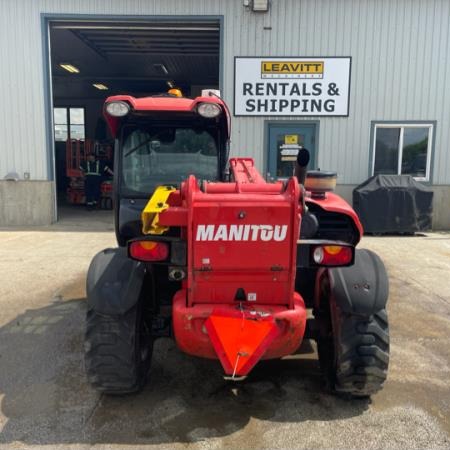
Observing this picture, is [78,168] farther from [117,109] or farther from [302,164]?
[302,164]

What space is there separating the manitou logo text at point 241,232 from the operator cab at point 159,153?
162cm

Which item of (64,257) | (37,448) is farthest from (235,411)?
(64,257)

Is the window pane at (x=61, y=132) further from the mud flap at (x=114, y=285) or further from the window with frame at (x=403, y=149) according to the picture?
the mud flap at (x=114, y=285)

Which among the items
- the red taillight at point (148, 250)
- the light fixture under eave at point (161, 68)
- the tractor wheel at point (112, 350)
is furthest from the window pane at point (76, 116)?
the red taillight at point (148, 250)

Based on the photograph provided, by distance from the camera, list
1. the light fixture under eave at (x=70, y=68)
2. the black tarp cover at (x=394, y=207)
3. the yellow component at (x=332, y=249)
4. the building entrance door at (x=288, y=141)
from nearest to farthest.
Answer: the yellow component at (x=332, y=249) < the black tarp cover at (x=394, y=207) < the building entrance door at (x=288, y=141) < the light fixture under eave at (x=70, y=68)

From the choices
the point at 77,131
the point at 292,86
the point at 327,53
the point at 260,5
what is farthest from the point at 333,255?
the point at 77,131

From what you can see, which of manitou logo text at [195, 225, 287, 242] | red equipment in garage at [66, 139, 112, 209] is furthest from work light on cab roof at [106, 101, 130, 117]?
red equipment in garage at [66, 139, 112, 209]

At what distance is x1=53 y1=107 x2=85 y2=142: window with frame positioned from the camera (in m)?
22.1

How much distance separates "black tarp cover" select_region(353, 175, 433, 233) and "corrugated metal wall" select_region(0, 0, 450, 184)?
996mm

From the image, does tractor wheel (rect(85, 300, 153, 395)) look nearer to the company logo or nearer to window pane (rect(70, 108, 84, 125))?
the company logo

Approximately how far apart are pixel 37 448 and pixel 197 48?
13717 mm

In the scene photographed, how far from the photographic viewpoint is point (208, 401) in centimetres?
312

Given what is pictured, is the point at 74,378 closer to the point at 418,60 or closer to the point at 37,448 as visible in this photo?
the point at 37,448

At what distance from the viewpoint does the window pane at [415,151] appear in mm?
10828
